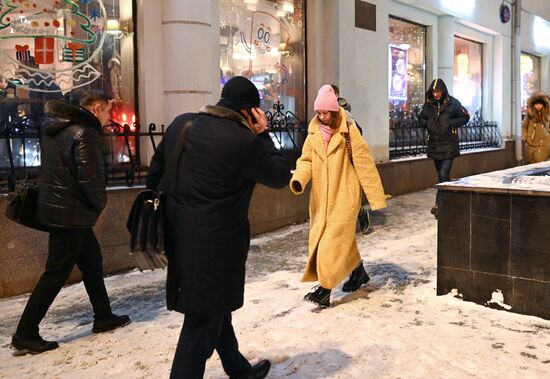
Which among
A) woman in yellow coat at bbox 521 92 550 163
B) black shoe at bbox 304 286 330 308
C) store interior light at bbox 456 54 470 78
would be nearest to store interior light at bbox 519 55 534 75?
store interior light at bbox 456 54 470 78

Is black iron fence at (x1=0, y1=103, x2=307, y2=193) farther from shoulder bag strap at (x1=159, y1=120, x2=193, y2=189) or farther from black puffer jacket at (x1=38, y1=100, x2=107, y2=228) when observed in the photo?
shoulder bag strap at (x1=159, y1=120, x2=193, y2=189)

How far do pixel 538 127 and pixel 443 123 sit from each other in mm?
2650

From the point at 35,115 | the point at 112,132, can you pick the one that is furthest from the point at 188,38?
the point at 35,115

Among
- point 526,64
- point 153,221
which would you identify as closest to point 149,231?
point 153,221

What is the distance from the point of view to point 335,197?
478cm

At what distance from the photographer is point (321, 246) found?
4723mm

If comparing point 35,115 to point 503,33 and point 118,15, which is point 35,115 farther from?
point 503,33

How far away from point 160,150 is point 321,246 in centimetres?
207

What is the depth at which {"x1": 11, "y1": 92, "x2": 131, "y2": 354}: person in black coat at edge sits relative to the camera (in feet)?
13.0

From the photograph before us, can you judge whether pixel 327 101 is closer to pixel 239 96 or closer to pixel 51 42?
pixel 239 96

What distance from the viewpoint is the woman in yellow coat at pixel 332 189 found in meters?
4.71

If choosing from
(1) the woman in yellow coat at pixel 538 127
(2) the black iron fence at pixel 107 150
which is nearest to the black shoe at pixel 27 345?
(2) the black iron fence at pixel 107 150

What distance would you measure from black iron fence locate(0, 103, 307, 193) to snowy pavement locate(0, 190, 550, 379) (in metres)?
1.22

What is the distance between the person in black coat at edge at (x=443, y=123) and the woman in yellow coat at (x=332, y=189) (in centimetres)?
387
